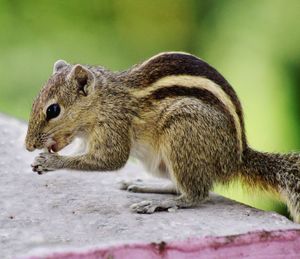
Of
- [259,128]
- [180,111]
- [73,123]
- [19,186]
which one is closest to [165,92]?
[180,111]

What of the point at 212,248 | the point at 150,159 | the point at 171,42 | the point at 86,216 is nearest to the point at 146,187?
the point at 150,159

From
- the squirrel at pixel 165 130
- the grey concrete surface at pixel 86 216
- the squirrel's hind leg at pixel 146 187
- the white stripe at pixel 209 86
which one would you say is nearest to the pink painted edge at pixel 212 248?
the grey concrete surface at pixel 86 216

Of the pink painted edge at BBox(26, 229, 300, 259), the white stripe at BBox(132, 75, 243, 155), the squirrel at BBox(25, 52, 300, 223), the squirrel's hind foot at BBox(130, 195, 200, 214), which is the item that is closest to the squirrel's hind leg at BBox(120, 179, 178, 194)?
the squirrel at BBox(25, 52, 300, 223)

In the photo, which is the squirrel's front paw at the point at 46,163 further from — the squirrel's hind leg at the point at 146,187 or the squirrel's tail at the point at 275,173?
the squirrel's tail at the point at 275,173

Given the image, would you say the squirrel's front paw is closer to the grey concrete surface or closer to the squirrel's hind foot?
the grey concrete surface

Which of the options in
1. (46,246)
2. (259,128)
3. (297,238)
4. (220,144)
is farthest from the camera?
(259,128)

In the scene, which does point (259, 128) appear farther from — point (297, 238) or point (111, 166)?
point (297, 238)
